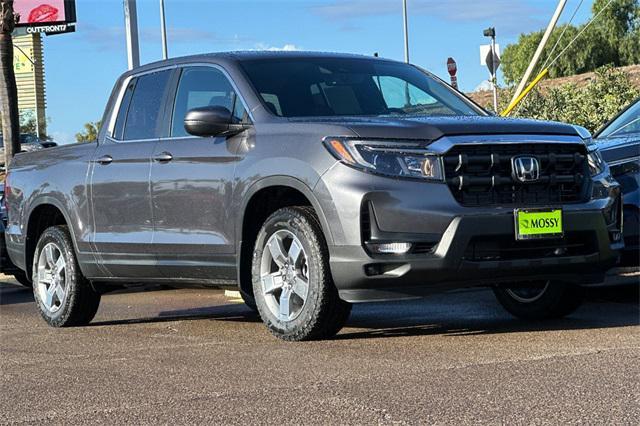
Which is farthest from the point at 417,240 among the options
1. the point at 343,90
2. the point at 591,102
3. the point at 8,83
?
the point at 8,83

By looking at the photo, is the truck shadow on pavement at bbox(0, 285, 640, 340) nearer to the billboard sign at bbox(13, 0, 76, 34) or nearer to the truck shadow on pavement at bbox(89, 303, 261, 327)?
the truck shadow on pavement at bbox(89, 303, 261, 327)

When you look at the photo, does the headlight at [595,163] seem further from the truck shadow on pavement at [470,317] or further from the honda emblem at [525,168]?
the truck shadow on pavement at [470,317]

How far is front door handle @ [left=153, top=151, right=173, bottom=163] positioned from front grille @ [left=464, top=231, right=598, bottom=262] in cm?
226

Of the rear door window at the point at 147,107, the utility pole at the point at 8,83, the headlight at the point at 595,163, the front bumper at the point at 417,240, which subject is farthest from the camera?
the utility pole at the point at 8,83

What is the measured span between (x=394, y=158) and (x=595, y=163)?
4.55 ft

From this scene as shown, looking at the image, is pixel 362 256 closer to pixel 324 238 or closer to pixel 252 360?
pixel 324 238

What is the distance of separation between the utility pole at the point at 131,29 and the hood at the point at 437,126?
10.4 metres

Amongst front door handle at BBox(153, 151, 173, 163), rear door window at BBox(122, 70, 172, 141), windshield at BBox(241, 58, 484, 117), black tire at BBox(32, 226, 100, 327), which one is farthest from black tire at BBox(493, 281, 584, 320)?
black tire at BBox(32, 226, 100, 327)

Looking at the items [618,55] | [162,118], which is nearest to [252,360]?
[162,118]

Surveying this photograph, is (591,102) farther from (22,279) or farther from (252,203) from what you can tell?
(252,203)

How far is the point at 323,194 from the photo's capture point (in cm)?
702

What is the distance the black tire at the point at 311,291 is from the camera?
23.3 feet

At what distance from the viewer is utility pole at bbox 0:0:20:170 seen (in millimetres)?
18531

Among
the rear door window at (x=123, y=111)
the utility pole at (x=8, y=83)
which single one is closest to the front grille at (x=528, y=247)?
the rear door window at (x=123, y=111)
